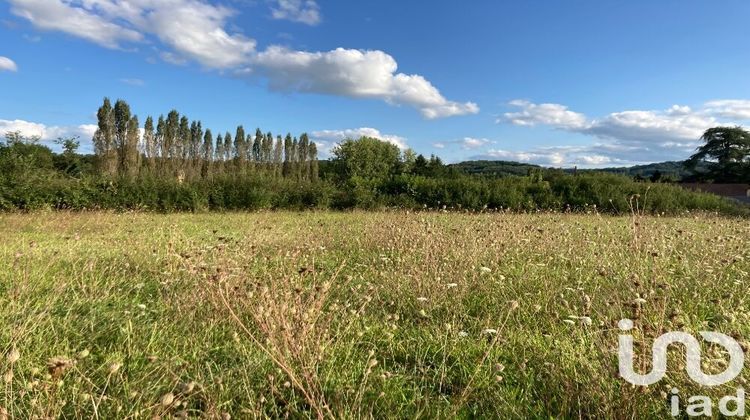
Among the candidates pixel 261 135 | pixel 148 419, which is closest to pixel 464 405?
pixel 148 419

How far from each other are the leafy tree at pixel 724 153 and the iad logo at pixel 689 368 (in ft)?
171

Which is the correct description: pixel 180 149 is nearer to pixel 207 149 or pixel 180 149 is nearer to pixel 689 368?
pixel 207 149

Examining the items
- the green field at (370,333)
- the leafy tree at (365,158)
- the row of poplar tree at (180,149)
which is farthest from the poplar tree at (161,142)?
the green field at (370,333)

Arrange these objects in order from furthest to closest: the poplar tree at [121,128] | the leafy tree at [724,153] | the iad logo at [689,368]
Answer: the leafy tree at [724,153]
the poplar tree at [121,128]
the iad logo at [689,368]

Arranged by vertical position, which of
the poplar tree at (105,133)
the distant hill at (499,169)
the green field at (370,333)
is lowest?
the green field at (370,333)

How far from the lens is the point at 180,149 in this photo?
1641 inches

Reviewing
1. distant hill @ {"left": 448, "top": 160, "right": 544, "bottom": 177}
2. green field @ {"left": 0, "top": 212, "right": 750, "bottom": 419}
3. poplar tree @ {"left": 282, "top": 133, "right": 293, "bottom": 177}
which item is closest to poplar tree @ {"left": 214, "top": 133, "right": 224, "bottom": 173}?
poplar tree @ {"left": 282, "top": 133, "right": 293, "bottom": 177}

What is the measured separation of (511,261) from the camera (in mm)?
4641

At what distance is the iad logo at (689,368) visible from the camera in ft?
6.26

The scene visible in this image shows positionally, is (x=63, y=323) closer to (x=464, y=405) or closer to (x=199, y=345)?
(x=199, y=345)

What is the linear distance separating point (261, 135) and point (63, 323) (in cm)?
5185

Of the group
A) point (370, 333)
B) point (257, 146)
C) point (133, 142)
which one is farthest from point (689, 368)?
point (257, 146)

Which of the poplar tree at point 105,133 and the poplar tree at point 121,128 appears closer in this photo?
the poplar tree at point 105,133

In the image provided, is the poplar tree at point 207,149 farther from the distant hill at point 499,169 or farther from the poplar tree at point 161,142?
the distant hill at point 499,169
